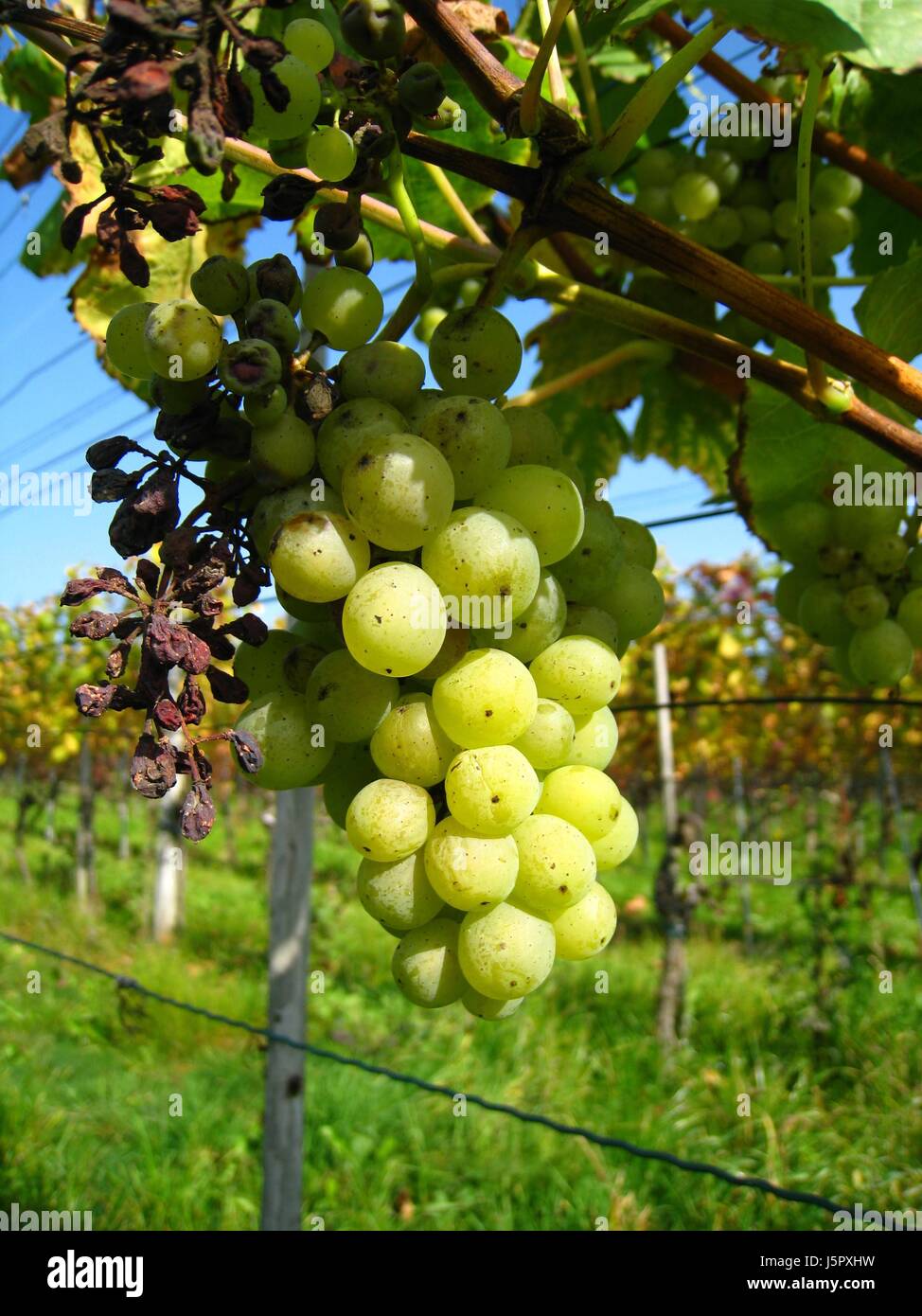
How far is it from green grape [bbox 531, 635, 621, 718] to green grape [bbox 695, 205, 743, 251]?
35.0 inches

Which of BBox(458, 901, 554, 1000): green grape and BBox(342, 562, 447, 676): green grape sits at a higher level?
BBox(342, 562, 447, 676): green grape

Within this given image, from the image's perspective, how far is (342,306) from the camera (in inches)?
30.2

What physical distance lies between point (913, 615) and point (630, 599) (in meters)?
0.41

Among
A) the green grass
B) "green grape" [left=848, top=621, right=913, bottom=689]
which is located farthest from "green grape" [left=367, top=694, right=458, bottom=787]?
the green grass

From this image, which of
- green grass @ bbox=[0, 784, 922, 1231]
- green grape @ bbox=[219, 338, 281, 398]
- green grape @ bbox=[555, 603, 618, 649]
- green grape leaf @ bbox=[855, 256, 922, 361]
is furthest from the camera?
green grass @ bbox=[0, 784, 922, 1231]

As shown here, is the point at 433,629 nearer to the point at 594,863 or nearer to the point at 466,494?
the point at 466,494

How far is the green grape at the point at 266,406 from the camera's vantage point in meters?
0.69

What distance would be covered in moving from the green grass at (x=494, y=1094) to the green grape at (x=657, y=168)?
2756 mm

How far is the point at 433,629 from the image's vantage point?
72 cm

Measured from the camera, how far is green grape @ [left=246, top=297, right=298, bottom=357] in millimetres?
690

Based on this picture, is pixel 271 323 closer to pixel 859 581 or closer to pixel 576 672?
pixel 576 672

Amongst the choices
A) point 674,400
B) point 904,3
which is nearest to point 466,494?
point 904,3

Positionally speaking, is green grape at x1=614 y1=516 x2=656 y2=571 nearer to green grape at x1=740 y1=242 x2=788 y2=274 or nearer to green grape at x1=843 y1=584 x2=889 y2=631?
green grape at x1=843 y1=584 x2=889 y2=631
